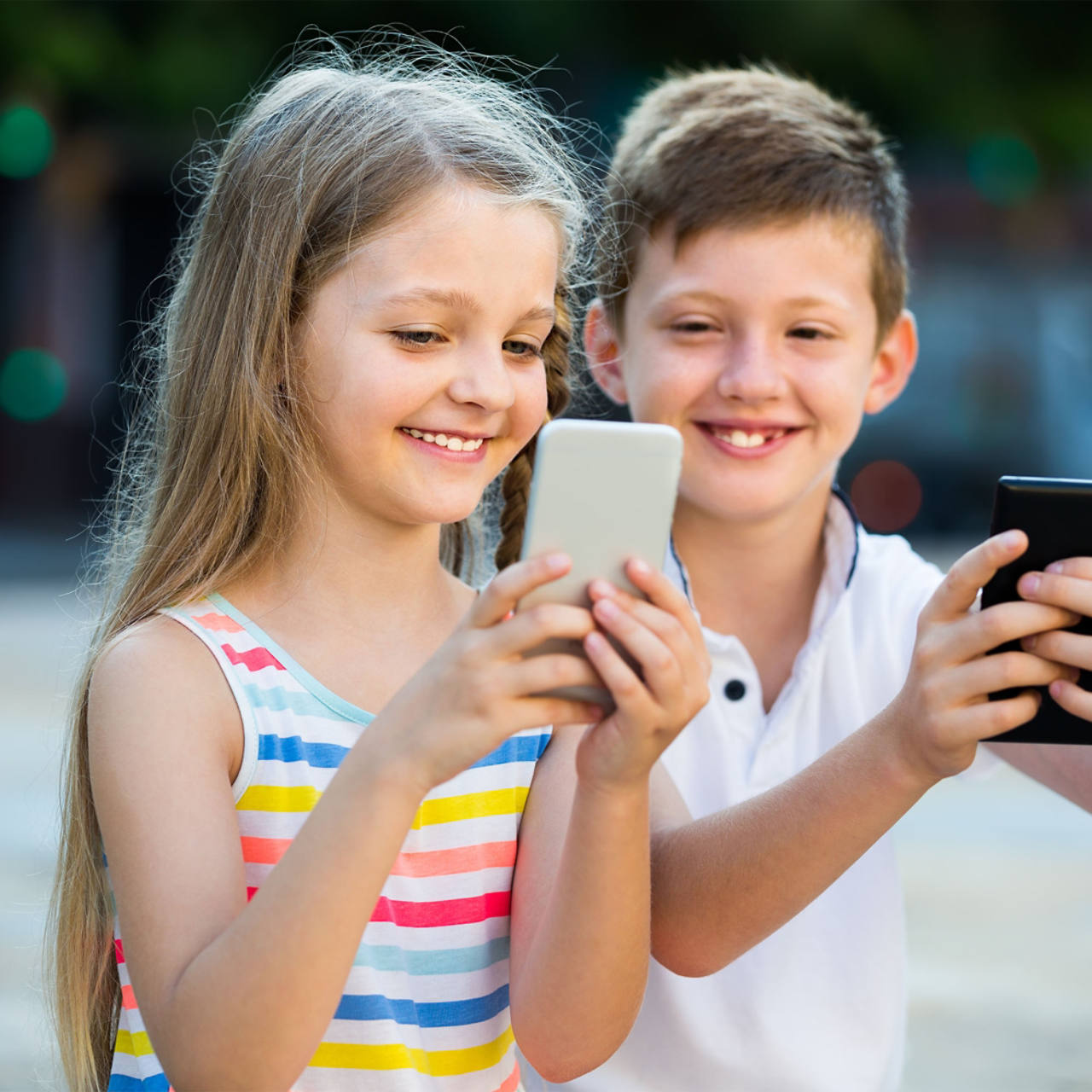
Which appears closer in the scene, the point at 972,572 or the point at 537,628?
the point at 537,628

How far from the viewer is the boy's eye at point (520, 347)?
6.04ft

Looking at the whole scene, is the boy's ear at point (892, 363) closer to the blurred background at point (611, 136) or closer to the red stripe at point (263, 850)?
the red stripe at point (263, 850)

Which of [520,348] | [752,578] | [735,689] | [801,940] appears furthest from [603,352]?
[801,940]

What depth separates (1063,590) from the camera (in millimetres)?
1566

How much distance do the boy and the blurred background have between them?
671 centimetres

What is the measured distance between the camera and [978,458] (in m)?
14.5

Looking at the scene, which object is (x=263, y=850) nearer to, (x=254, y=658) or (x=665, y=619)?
(x=254, y=658)

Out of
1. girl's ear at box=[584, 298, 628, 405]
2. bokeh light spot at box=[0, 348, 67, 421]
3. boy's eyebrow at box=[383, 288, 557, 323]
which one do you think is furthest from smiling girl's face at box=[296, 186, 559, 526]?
bokeh light spot at box=[0, 348, 67, 421]

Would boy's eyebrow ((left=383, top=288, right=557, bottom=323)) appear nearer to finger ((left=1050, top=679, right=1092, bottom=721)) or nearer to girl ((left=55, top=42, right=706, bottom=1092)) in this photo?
girl ((left=55, top=42, right=706, bottom=1092))

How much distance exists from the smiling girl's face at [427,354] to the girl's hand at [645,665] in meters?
0.44

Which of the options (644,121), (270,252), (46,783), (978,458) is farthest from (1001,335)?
(270,252)

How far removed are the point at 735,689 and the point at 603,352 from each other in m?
0.65

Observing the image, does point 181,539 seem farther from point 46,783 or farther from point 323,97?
point 46,783

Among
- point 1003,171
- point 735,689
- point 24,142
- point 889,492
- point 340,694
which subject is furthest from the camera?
point 889,492
